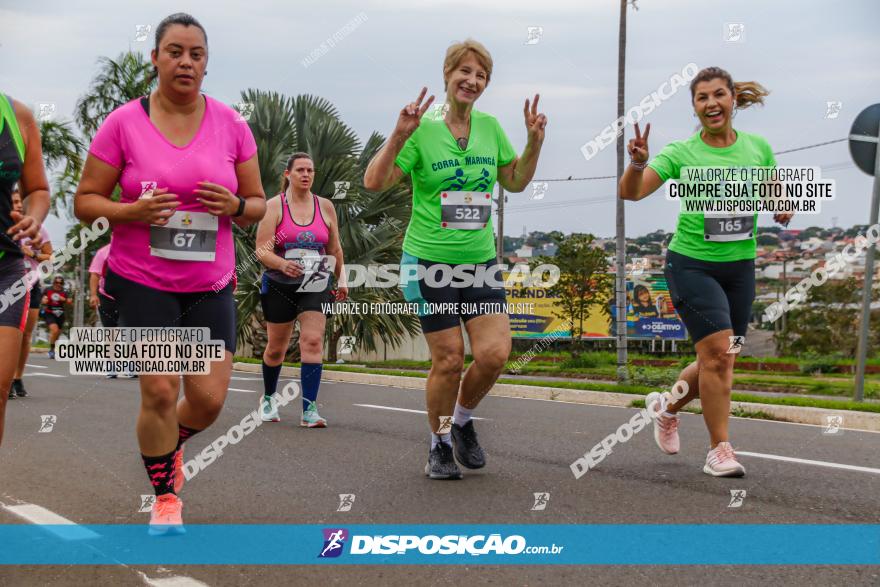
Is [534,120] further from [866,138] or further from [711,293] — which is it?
[866,138]

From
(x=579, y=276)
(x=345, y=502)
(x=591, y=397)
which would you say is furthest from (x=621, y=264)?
(x=579, y=276)

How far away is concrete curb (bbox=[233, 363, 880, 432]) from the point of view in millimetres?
8391

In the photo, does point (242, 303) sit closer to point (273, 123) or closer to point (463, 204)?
point (273, 123)

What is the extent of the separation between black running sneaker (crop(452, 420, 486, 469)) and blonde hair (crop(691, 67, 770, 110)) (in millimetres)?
2285

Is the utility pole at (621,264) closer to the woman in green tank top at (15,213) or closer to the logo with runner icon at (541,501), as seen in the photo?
the logo with runner icon at (541,501)

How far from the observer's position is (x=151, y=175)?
3.65m

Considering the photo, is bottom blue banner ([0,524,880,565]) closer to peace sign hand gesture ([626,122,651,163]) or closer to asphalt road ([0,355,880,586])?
asphalt road ([0,355,880,586])

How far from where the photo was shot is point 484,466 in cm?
553

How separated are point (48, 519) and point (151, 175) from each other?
1675 millimetres

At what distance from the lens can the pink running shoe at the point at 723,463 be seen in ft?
16.5

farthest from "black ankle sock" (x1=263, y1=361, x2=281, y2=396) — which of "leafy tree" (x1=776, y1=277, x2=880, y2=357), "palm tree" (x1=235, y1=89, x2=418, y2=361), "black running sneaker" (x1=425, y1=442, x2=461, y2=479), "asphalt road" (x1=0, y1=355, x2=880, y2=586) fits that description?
"leafy tree" (x1=776, y1=277, x2=880, y2=357)

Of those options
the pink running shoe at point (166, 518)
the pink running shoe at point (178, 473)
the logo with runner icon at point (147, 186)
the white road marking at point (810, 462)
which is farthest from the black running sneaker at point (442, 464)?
the logo with runner icon at point (147, 186)

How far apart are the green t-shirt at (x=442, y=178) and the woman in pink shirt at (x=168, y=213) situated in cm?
139

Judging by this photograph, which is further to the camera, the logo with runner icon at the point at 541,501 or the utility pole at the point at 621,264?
the utility pole at the point at 621,264
